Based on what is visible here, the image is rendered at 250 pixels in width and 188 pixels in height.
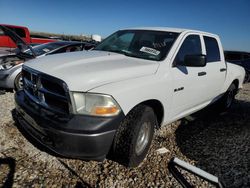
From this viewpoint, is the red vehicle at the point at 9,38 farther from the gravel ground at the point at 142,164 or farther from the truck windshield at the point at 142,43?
the truck windshield at the point at 142,43

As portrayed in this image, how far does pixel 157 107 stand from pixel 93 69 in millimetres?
1062

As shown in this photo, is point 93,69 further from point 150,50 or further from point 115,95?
point 150,50

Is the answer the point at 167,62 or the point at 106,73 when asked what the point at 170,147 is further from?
the point at 106,73

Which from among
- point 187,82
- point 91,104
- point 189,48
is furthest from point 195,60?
point 91,104

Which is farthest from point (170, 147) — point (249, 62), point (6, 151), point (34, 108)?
point (249, 62)

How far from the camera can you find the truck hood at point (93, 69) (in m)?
2.44

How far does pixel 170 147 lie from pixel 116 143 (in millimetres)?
1331

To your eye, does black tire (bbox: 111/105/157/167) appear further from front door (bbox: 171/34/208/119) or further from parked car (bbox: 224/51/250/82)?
parked car (bbox: 224/51/250/82)

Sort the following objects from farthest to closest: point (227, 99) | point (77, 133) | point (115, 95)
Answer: point (227, 99) < point (115, 95) < point (77, 133)

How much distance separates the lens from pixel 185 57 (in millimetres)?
3342

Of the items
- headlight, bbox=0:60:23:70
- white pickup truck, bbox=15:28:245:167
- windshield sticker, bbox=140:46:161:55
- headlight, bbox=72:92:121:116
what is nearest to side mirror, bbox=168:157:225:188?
white pickup truck, bbox=15:28:245:167

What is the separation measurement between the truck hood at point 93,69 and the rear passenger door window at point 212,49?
1.68 metres

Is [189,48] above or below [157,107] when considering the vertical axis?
above

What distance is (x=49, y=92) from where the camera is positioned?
257 cm
